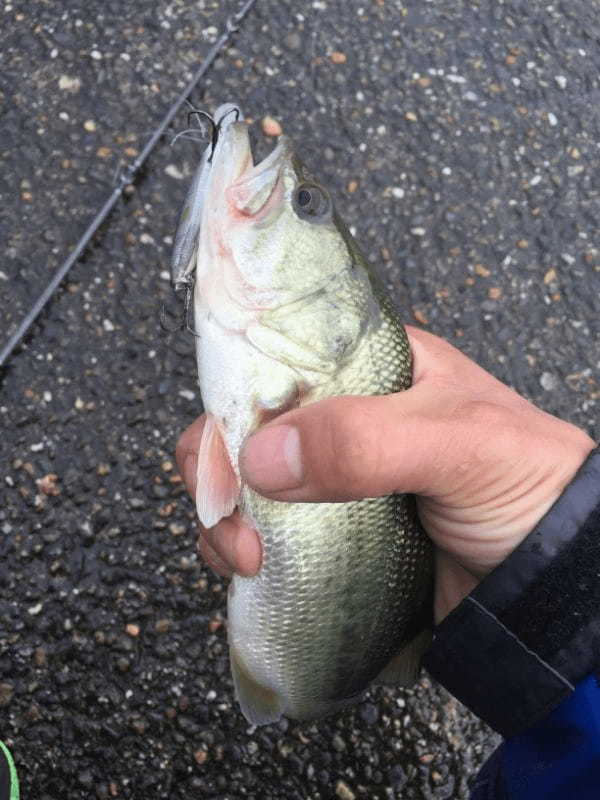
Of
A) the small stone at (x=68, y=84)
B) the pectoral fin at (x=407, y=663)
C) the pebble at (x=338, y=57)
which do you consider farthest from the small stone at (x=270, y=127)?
the pectoral fin at (x=407, y=663)

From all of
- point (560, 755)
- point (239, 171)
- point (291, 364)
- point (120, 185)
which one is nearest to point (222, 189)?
point (239, 171)

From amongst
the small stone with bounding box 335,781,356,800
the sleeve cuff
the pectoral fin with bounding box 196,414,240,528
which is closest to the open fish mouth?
the pectoral fin with bounding box 196,414,240,528

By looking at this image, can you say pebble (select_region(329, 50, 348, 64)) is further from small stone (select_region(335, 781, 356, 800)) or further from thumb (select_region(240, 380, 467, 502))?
small stone (select_region(335, 781, 356, 800))

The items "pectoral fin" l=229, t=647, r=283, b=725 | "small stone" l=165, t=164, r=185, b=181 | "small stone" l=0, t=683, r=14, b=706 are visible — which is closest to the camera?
"pectoral fin" l=229, t=647, r=283, b=725

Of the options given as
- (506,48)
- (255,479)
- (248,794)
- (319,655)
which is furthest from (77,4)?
(248,794)

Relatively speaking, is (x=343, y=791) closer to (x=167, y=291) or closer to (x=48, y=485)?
(x=48, y=485)

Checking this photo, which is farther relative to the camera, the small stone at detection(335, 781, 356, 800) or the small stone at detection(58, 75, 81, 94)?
the small stone at detection(58, 75, 81, 94)

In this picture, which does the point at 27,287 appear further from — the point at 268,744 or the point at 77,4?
the point at 268,744
